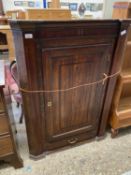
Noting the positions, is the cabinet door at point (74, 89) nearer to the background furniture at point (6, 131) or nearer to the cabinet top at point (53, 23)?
the cabinet top at point (53, 23)

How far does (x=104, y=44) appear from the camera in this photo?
1.11 metres

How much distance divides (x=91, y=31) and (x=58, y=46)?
24 centimetres

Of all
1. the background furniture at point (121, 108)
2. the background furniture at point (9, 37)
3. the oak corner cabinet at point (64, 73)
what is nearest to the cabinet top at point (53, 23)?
the oak corner cabinet at point (64, 73)

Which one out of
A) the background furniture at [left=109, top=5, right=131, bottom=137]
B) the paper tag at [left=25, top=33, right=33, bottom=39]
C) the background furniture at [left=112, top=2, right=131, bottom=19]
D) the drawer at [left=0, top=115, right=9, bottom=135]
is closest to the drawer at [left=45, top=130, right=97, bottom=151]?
the background furniture at [left=109, top=5, right=131, bottom=137]

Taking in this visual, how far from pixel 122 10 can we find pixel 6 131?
1408 mm

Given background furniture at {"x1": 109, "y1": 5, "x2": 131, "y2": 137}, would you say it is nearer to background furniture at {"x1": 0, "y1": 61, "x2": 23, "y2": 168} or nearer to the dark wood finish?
the dark wood finish

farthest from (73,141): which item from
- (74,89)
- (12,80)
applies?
(12,80)

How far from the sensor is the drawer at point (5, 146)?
3.86 ft

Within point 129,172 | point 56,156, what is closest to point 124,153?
point 129,172

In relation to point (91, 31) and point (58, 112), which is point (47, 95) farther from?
point (91, 31)

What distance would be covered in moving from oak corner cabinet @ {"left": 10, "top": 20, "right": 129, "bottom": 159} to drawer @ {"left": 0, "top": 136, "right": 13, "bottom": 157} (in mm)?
172

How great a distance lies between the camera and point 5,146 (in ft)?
3.98

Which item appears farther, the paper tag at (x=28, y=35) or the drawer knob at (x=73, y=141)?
the drawer knob at (x=73, y=141)

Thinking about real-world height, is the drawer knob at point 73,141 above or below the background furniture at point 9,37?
below
